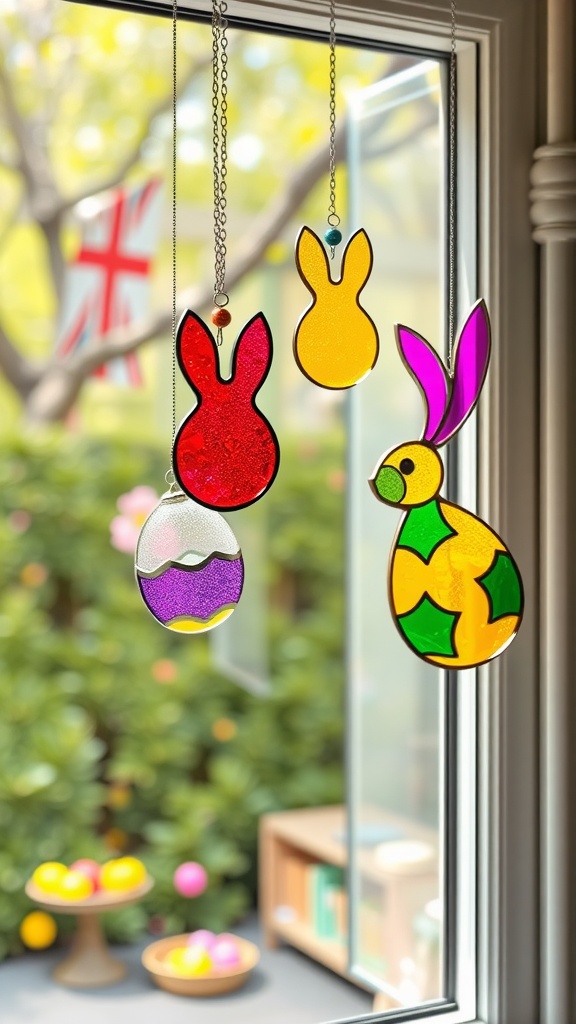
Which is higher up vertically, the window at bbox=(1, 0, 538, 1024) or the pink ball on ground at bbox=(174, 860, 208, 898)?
the window at bbox=(1, 0, 538, 1024)

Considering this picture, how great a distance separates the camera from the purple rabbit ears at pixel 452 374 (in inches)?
40.0

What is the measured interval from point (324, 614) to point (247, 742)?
456 millimetres

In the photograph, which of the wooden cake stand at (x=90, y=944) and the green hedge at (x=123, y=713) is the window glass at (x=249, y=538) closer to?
the green hedge at (x=123, y=713)

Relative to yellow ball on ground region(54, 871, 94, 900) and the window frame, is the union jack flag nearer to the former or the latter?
yellow ball on ground region(54, 871, 94, 900)

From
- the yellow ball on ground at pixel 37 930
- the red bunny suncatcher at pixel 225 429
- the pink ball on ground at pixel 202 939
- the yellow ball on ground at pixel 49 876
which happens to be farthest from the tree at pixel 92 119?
the red bunny suncatcher at pixel 225 429

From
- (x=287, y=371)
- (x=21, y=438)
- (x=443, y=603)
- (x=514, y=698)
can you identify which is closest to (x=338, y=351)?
(x=443, y=603)

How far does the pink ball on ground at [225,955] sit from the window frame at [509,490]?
1.41 meters

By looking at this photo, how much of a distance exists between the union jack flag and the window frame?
1.37m

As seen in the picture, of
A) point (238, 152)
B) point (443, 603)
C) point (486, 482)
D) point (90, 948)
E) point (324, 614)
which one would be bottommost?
point (90, 948)

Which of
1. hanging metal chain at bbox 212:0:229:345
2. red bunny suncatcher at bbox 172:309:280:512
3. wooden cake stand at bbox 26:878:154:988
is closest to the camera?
red bunny suncatcher at bbox 172:309:280:512

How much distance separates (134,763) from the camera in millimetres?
2957

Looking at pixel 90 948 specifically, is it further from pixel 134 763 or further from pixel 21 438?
pixel 21 438

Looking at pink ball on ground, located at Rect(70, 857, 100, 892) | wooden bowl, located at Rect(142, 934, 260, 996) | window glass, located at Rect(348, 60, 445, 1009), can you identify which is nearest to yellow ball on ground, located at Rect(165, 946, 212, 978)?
wooden bowl, located at Rect(142, 934, 260, 996)

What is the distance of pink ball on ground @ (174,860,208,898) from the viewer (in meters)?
2.84
